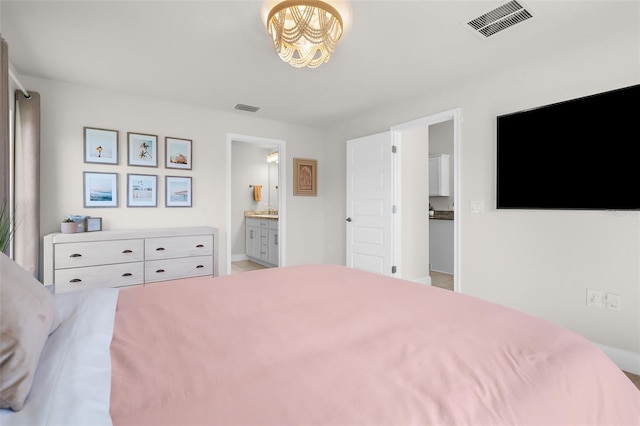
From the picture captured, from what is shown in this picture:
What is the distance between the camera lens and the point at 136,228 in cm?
356

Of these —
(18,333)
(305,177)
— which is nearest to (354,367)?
(18,333)

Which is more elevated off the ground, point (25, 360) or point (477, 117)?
point (477, 117)

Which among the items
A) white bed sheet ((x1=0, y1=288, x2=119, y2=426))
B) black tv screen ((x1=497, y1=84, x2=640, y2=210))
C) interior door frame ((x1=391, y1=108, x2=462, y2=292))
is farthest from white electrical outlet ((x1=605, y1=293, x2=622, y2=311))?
white bed sheet ((x1=0, y1=288, x2=119, y2=426))

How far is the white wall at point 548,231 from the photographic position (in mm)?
2209

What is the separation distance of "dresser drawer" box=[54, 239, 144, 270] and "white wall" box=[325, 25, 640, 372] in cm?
330

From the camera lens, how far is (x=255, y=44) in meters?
2.42

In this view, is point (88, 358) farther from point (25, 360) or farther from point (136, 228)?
point (136, 228)

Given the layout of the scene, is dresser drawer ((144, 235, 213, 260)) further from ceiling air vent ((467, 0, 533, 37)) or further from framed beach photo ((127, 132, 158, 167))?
ceiling air vent ((467, 0, 533, 37))

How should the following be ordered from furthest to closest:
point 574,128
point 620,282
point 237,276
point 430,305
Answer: point 574,128, point 620,282, point 237,276, point 430,305

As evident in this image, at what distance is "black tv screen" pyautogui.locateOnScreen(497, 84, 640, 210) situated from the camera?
218 cm

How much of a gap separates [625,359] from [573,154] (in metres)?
1.51

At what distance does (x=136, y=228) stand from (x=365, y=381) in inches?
141

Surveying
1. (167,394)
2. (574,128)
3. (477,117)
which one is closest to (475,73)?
(477,117)

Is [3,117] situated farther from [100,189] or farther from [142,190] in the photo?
[142,190]
